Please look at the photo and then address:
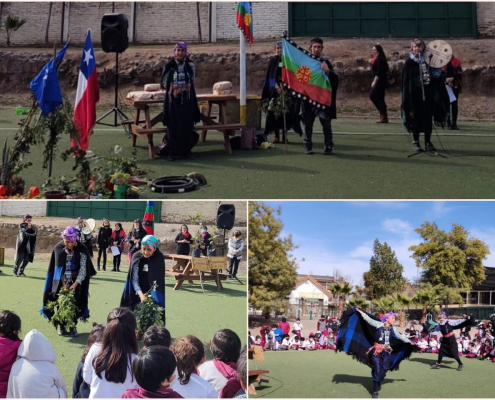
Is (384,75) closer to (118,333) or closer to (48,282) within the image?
(48,282)

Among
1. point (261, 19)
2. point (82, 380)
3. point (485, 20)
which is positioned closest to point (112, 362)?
point (82, 380)

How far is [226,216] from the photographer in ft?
26.2

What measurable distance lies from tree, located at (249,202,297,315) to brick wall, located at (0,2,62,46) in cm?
1787

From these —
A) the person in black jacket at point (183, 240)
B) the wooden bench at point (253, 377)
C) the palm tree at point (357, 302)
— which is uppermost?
the person in black jacket at point (183, 240)

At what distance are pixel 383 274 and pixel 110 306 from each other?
2.93 metres

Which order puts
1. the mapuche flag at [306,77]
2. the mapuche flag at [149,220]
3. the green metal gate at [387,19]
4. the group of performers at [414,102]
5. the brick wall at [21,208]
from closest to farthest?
the brick wall at [21,208] < the mapuche flag at [149,220] < the mapuche flag at [306,77] < the group of performers at [414,102] < the green metal gate at [387,19]

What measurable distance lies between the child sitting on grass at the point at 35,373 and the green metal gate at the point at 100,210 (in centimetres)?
165

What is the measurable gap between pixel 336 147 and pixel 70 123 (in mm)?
4477

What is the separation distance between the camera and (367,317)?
9.50 meters

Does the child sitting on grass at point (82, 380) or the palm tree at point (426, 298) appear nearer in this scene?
the child sitting on grass at point (82, 380)

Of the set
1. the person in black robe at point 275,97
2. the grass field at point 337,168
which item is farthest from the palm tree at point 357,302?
the person in black robe at point 275,97

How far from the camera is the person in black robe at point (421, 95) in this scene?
40.7 ft

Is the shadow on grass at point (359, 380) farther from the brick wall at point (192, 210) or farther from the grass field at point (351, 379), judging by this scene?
the brick wall at point (192, 210)

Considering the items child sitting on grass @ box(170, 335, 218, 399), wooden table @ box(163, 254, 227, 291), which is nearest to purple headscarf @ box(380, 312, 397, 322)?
wooden table @ box(163, 254, 227, 291)
